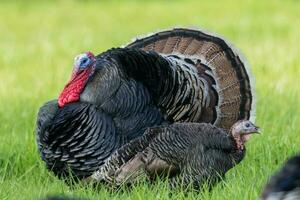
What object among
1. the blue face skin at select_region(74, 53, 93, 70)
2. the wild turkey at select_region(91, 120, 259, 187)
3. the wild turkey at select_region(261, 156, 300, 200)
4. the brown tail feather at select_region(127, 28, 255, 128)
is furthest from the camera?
the brown tail feather at select_region(127, 28, 255, 128)

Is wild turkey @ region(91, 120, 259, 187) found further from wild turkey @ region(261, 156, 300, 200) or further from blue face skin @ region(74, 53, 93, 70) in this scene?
wild turkey @ region(261, 156, 300, 200)

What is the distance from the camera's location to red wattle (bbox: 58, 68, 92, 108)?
6414 mm

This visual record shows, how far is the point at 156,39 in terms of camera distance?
7.51m

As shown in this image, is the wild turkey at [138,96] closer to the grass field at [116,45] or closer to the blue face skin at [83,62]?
the blue face skin at [83,62]

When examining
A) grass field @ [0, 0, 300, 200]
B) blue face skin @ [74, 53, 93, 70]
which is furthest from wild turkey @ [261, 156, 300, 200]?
blue face skin @ [74, 53, 93, 70]

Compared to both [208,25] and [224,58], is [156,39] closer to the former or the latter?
[224,58]

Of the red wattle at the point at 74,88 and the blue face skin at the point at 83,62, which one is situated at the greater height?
the blue face skin at the point at 83,62

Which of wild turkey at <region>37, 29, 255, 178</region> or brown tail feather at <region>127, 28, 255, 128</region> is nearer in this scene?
wild turkey at <region>37, 29, 255, 178</region>

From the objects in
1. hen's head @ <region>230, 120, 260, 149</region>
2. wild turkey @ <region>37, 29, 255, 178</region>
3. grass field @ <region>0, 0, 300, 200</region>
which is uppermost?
wild turkey @ <region>37, 29, 255, 178</region>

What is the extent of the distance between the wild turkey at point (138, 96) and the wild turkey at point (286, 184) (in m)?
2.18

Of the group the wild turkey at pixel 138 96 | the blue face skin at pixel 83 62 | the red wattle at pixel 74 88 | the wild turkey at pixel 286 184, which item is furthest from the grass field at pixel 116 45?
the wild turkey at pixel 286 184

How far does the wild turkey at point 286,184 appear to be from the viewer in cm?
392

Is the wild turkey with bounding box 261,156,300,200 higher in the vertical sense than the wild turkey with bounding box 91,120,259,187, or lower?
higher

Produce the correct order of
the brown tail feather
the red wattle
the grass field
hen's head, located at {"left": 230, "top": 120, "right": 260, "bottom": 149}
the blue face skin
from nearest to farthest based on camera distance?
the grass field
hen's head, located at {"left": 230, "top": 120, "right": 260, "bottom": 149}
the red wattle
the blue face skin
the brown tail feather
